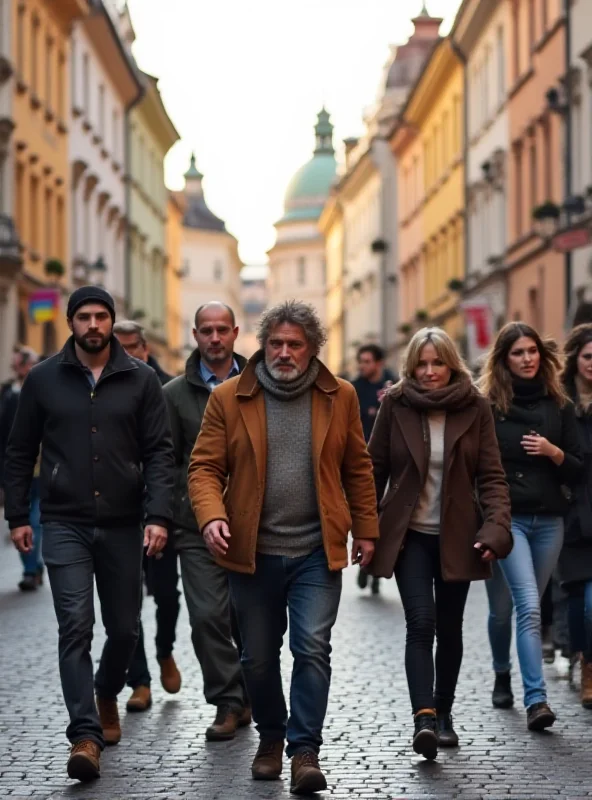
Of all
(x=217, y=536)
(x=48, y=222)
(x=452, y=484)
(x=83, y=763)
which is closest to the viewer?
(x=217, y=536)

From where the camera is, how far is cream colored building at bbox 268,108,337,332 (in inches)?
5950

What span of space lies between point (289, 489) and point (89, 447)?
0.98m

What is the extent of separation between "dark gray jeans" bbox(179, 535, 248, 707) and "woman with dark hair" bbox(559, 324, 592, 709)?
5.96 feet

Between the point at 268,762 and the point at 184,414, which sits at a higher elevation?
the point at 184,414

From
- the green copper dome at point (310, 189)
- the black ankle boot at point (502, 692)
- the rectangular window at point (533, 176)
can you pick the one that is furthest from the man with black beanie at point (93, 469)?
the green copper dome at point (310, 189)

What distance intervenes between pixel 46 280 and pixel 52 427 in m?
32.9

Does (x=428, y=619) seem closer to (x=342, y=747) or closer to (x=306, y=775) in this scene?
(x=342, y=747)

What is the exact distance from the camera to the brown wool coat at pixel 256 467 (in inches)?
294

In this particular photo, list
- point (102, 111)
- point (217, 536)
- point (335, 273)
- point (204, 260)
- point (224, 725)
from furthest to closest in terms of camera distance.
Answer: point (204, 260), point (335, 273), point (102, 111), point (224, 725), point (217, 536)

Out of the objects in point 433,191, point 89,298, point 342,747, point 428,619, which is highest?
point 433,191

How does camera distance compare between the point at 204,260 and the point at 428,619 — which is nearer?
the point at 428,619

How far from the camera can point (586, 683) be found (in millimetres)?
9664

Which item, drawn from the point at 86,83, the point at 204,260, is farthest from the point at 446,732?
the point at 204,260

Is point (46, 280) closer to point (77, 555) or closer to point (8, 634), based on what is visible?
point (8, 634)
